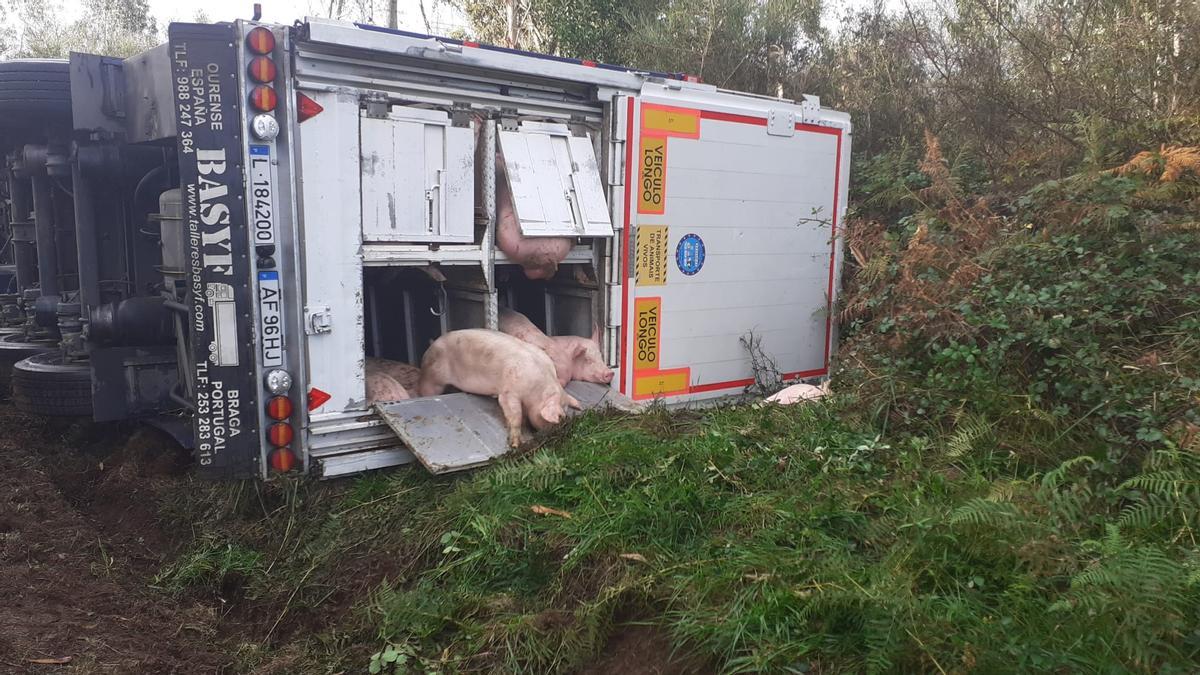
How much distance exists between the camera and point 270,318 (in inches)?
191

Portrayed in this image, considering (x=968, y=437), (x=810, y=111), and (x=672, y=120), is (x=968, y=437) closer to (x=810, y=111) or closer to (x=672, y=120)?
(x=672, y=120)

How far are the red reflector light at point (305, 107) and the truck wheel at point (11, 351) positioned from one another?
Answer: 334cm

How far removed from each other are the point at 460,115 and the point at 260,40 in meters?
1.23

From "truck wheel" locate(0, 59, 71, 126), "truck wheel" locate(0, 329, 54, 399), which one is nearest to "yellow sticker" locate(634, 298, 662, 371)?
"truck wheel" locate(0, 59, 71, 126)

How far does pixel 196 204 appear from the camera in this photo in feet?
15.3

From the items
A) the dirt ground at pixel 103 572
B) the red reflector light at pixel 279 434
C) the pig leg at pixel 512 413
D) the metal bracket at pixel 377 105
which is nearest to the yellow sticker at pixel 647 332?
the pig leg at pixel 512 413

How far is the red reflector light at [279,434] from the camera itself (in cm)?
494

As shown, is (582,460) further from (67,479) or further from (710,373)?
(67,479)

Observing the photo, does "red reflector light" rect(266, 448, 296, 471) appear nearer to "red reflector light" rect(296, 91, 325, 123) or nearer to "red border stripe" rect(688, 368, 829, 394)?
"red reflector light" rect(296, 91, 325, 123)

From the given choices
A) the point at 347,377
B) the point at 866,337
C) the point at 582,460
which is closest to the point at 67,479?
the point at 347,377

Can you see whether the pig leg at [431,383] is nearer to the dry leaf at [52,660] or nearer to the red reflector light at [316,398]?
the red reflector light at [316,398]

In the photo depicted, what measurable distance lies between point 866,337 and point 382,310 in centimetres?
345

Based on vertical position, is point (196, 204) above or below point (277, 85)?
below

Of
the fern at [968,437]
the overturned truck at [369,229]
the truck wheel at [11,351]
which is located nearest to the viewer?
the fern at [968,437]
